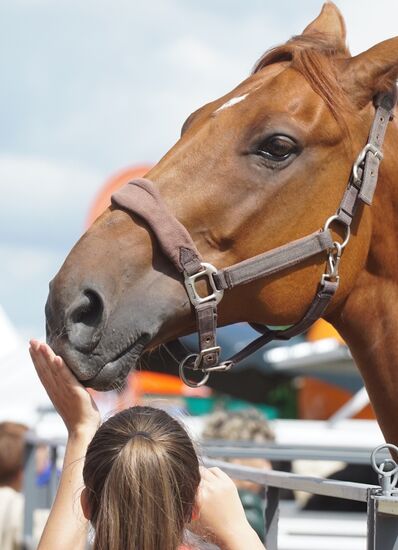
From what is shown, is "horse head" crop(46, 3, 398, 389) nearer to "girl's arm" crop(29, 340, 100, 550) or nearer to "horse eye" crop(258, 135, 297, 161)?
"horse eye" crop(258, 135, 297, 161)

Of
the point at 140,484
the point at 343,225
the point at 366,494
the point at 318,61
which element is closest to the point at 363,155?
the point at 343,225

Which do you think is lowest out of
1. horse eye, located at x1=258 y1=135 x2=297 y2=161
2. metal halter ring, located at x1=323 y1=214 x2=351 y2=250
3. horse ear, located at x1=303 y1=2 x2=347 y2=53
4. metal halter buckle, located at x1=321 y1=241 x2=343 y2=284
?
metal halter buckle, located at x1=321 y1=241 x2=343 y2=284

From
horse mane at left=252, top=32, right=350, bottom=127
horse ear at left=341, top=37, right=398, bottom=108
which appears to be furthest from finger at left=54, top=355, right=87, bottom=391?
horse ear at left=341, top=37, right=398, bottom=108

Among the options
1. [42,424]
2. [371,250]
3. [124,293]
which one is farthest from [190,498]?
[42,424]

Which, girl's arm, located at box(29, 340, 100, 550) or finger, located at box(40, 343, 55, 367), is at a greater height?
finger, located at box(40, 343, 55, 367)

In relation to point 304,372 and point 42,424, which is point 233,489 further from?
point 304,372

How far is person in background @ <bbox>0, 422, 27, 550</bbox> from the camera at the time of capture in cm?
582

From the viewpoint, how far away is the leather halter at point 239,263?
291 cm

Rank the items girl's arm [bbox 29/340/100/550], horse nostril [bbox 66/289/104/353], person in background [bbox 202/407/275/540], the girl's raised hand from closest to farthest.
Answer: girl's arm [bbox 29/340/100/550] < the girl's raised hand < horse nostril [bbox 66/289/104/353] < person in background [bbox 202/407/275/540]

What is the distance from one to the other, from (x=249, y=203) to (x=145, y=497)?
1.21 m

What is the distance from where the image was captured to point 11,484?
622cm

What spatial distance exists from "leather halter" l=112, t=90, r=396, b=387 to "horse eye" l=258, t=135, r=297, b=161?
0.72ft

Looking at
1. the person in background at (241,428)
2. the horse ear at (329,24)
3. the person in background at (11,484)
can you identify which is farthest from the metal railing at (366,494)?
the person in background at (241,428)

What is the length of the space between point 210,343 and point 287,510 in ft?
13.5
